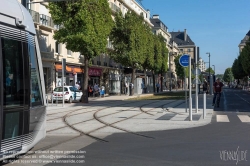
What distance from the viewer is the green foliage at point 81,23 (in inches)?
1099

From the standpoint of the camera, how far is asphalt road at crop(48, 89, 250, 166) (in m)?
7.43

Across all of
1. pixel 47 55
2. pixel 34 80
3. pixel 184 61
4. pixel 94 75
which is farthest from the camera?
pixel 94 75

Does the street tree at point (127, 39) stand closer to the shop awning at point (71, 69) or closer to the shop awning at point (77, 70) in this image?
the shop awning at point (77, 70)

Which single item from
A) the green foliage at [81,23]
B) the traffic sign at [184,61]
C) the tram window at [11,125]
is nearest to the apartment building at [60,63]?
the green foliage at [81,23]

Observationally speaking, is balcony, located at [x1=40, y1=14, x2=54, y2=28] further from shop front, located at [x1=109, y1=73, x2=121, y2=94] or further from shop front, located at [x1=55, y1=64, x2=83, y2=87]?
shop front, located at [x1=109, y1=73, x2=121, y2=94]

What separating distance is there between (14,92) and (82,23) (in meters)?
22.3

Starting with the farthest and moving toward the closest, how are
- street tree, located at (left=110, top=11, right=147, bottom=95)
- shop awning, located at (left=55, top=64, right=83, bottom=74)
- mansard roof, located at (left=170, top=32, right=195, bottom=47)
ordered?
mansard roof, located at (left=170, top=32, right=195, bottom=47) < street tree, located at (left=110, top=11, right=147, bottom=95) < shop awning, located at (left=55, top=64, right=83, bottom=74)

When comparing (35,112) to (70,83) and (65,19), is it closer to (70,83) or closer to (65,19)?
(65,19)

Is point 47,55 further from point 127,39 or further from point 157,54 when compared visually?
point 157,54

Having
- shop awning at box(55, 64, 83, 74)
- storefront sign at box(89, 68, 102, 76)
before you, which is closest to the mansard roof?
storefront sign at box(89, 68, 102, 76)

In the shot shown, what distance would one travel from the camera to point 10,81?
654 cm

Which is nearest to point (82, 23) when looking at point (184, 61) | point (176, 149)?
point (184, 61)

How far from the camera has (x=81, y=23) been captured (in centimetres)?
2847

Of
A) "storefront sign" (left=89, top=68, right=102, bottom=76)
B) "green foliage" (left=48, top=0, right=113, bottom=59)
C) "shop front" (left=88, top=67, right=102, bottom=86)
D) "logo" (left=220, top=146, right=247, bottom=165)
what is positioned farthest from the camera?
"shop front" (left=88, top=67, right=102, bottom=86)
